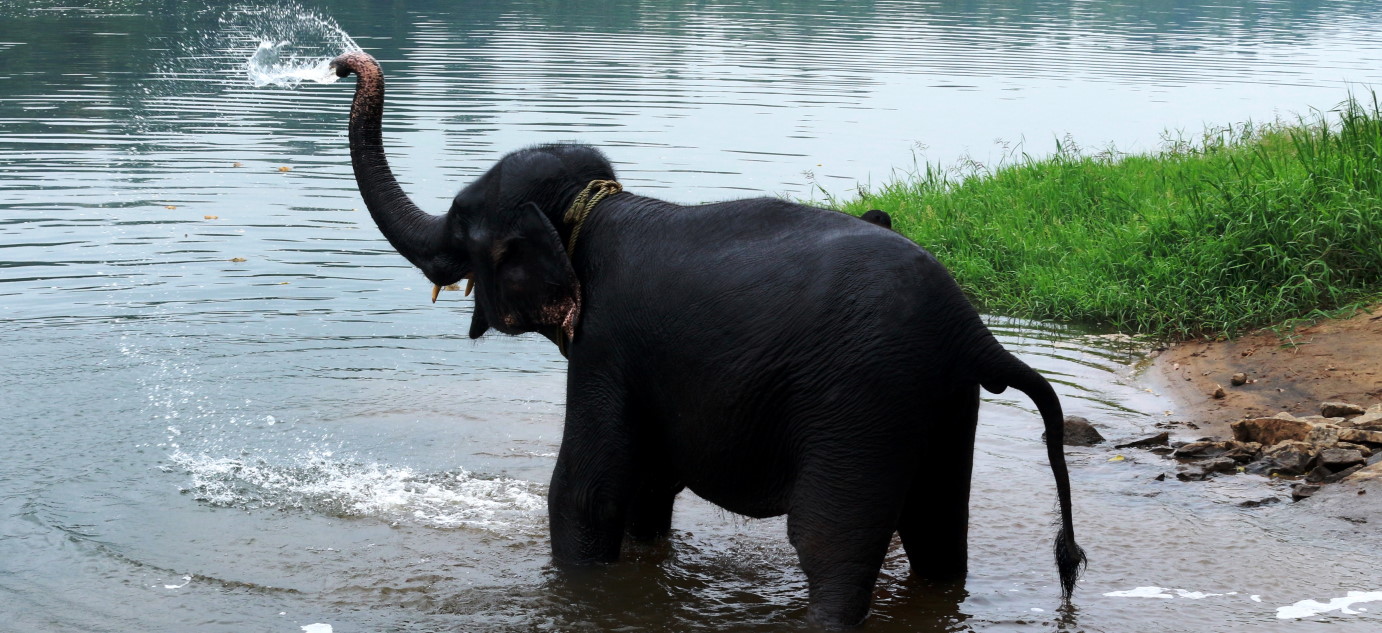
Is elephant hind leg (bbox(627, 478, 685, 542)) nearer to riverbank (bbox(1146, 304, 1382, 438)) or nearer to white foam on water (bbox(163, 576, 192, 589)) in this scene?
white foam on water (bbox(163, 576, 192, 589))

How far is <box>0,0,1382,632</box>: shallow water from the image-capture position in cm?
522

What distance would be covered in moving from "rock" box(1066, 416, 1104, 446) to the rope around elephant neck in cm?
309

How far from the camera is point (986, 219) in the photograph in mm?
11211

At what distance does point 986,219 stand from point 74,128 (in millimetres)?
12523

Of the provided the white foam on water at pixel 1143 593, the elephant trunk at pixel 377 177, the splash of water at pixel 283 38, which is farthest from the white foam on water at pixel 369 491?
the splash of water at pixel 283 38

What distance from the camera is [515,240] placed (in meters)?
4.99

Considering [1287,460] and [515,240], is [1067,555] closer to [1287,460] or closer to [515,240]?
[1287,460]

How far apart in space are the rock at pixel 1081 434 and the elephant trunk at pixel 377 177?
3.30 metres

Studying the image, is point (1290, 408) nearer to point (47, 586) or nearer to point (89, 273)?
point (47, 586)

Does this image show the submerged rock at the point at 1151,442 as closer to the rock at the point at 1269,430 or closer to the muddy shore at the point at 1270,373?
the muddy shore at the point at 1270,373

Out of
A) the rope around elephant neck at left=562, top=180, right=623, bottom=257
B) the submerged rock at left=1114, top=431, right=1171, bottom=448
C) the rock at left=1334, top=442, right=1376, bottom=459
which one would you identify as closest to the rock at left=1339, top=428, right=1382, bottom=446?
the rock at left=1334, top=442, right=1376, bottom=459

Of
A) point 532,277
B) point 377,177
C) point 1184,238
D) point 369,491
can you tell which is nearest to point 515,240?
point 532,277

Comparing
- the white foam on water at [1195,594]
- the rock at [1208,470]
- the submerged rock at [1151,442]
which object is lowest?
the submerged rock at [1151,442]

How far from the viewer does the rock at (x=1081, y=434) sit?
6.93 metres
